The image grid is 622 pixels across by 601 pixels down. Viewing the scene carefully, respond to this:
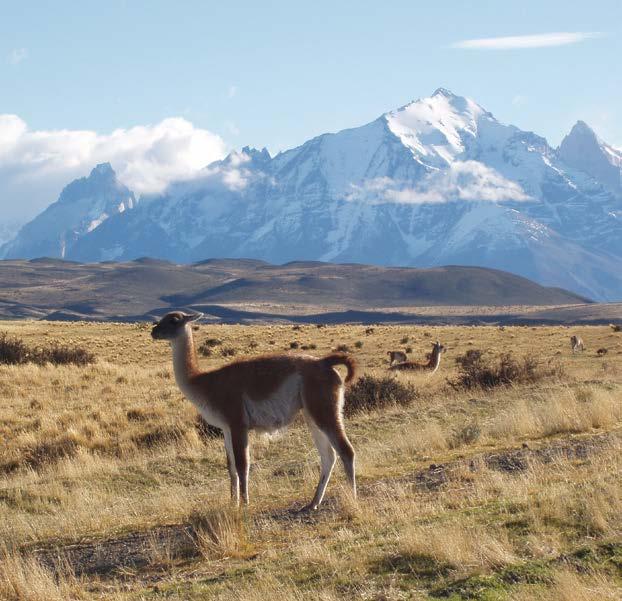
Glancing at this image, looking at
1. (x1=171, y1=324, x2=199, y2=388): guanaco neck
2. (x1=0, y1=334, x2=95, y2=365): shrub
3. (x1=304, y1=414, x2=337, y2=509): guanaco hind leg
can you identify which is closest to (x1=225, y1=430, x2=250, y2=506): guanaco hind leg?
(x1=304, y1=414, x2=337, y2=509): guanaco hind leg

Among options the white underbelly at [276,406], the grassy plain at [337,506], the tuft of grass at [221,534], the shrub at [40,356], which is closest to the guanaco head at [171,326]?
the white underbelly at [276,406]

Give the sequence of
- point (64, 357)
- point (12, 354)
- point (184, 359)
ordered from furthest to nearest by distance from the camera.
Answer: point (64, 357), point (12, 354), point (184, 359)

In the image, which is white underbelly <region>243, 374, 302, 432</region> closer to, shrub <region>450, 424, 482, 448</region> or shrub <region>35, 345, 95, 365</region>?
shrub <region>450, 424, 482, 448</region>

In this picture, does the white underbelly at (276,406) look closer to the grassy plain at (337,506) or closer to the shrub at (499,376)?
the grassy plain at (337,506)

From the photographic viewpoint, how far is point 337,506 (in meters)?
10.1

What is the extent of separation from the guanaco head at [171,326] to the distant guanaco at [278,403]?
900 millimetres

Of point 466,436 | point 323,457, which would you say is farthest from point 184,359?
point 466,436

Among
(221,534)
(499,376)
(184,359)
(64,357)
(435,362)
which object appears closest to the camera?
(221,534)

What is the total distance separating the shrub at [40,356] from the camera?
3284 centimetres

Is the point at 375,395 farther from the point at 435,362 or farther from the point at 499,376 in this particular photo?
the point at 435,362

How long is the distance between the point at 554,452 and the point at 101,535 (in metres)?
5.85

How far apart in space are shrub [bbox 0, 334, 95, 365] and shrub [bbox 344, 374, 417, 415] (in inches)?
588

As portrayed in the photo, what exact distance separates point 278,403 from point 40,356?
82.7ft

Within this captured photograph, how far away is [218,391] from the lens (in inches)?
415
